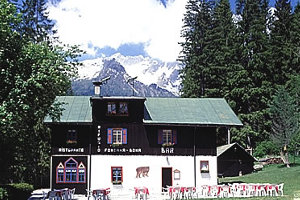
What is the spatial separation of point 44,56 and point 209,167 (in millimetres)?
13007

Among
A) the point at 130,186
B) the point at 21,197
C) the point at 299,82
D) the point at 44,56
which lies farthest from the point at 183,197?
the point at 299,82

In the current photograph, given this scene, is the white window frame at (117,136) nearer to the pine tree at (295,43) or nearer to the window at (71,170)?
the window at (71,170)

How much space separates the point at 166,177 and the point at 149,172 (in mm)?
1132

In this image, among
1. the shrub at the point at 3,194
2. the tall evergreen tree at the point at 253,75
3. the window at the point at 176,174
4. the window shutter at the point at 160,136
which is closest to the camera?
the shrub at the point at 3,194

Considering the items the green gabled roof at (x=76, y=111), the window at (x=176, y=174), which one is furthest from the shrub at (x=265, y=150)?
the green gabled roof at (x=76, y=111)

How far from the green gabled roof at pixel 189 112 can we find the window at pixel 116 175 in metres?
3.46

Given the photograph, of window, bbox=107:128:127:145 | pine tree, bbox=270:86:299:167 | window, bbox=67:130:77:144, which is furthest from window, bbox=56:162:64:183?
pine tree, bbox=270:86:299:167

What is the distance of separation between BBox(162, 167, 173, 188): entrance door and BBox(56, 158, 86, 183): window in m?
4.92

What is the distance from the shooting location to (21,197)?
24.7 m

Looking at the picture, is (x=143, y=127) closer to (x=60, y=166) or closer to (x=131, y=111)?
(x=131, y=111)

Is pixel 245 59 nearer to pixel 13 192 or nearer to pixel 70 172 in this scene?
pixel 70 172

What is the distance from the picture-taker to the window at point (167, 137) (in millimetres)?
28891

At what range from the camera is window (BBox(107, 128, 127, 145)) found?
1129 inches

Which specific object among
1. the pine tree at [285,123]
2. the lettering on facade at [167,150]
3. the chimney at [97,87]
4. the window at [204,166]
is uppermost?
the chimney at [97,87]
